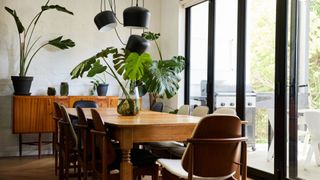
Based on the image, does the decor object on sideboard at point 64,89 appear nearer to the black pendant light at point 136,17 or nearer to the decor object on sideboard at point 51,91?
the decor object on sideboard at point 51,91

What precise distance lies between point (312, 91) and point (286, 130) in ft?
1.70

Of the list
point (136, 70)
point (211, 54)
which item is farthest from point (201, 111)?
point (211, 54)

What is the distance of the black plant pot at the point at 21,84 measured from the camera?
571 centimetres

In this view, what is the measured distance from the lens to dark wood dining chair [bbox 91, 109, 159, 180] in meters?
2.78

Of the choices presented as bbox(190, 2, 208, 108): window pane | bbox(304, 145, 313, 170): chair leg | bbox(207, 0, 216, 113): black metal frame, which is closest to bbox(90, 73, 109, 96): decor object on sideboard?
bbox(190, 2, 208, 108): window pane

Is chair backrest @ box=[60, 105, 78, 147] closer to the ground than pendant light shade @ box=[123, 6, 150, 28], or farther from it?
closer to the ground

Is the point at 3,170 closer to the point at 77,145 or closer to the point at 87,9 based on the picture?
the point at 77,145

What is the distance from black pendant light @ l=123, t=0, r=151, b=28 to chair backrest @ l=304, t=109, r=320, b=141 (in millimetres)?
1903

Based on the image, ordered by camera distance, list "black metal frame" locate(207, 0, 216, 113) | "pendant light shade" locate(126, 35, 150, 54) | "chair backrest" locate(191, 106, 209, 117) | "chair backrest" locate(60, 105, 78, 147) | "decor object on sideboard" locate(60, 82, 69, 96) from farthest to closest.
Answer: "decor object on sideboard" locate(60, 82, 69, 96)
"black metal frame" locate(207, 0, 216, 113)
"pendant light shade" locate(126, 35, 150, 54)
"chair backrest" locate(191, 106, 209, 117)
"chair backrest" locate(60, 105, 78, 147)

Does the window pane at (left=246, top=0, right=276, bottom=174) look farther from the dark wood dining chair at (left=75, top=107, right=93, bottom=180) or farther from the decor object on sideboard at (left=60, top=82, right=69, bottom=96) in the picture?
the decor object on sideboard at (left=60, top=82, right=69, bottom=96)

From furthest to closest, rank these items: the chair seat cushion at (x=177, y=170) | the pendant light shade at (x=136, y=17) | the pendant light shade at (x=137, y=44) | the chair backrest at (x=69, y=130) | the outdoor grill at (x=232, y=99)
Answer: the outdoor grill at (x=232, y=99) → the pendant light shade at (x=137, y=44) → the pendant light shade at (x=136, y=17) → the chair backrest at (x=69, y=130) → the chair seat cushion at (x=177, y=170)

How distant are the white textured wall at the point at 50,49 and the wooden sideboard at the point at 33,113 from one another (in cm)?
53

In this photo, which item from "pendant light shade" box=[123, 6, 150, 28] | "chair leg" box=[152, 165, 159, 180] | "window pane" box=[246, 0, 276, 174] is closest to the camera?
"chair leg" box=[152, 165, 159, 180]

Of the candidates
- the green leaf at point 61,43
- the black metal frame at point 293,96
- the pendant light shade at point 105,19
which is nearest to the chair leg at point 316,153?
the black metal frame at point 293,96
